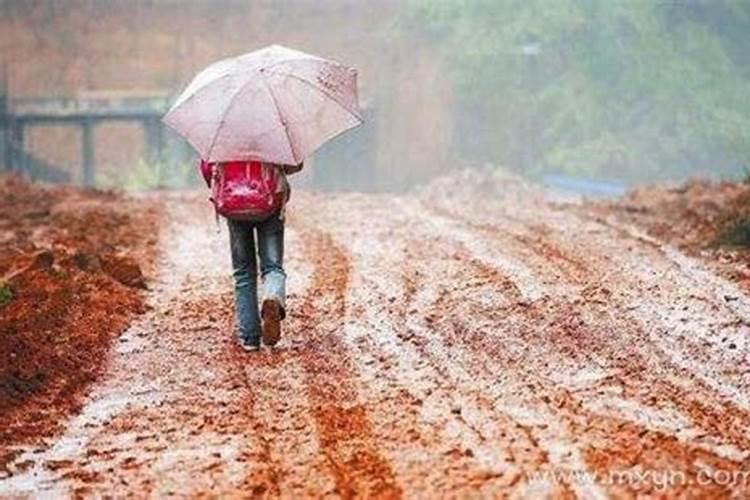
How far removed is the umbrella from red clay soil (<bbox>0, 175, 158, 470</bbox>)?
4.95 feet

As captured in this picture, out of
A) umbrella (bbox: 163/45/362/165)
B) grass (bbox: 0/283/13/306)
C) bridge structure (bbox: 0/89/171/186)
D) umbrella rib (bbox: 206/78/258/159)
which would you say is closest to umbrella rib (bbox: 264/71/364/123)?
umbrella (bbox: 163/45/362/165)

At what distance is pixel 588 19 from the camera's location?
1009 inches

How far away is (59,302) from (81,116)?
55.1ft

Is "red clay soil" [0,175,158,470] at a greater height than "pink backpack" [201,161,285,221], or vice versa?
"pink backpack" [201,161,285,221]

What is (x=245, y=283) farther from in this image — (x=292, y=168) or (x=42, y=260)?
(x=42, y=260)

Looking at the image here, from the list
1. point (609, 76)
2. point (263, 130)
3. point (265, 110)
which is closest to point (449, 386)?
point (263, 130)

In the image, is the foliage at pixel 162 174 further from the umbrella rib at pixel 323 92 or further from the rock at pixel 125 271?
the umbrella rib at pixel 323 92

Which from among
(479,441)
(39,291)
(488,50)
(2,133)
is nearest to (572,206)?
(39,291)

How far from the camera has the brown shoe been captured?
230 inches

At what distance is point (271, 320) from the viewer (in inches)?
231

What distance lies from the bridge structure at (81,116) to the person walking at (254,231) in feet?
57.2

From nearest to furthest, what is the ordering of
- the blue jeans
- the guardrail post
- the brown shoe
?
the brown shoe → the blue jeans → the guardrail post

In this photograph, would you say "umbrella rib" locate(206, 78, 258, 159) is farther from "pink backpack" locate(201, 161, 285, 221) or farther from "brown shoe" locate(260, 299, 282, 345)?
"brown shoe" locate(260, 299, 282, 345)

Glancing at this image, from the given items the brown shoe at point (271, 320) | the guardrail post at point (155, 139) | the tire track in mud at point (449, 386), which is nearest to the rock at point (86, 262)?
the tire track in mud at point (449, 386)
